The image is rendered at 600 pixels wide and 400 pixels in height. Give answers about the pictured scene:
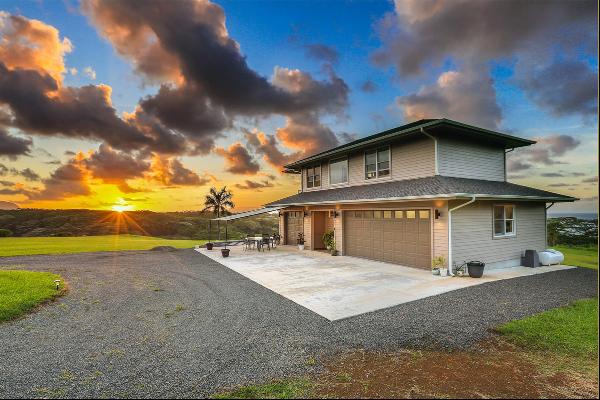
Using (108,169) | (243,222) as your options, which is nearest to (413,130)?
(108,169)

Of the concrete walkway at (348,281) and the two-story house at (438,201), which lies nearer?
the concrete walkway at (348,281)

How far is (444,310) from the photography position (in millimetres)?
7016

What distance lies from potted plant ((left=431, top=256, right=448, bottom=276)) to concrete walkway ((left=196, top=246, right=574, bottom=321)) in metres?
0.33

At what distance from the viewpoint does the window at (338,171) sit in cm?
1838

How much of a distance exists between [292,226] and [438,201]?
13356 mm

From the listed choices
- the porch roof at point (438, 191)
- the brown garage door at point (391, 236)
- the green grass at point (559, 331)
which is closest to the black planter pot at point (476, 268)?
the brown garage door at point (391, 236)

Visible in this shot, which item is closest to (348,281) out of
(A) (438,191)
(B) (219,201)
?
(A) (438,191)

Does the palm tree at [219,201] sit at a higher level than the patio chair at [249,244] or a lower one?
higher

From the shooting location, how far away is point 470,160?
13578mm

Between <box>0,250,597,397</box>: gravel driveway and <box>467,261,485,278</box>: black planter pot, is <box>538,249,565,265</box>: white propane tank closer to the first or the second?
<box>0,250,597,397</box>: gravel driveway

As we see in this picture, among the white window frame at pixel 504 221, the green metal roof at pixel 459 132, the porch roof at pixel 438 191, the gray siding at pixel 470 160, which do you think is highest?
the green metal roof at pixel 459 132

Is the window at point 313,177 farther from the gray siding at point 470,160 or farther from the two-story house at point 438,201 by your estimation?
the gray siding at point 470,160

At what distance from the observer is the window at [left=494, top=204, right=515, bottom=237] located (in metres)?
12.7

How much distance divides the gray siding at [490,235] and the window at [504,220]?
11.0 inches
